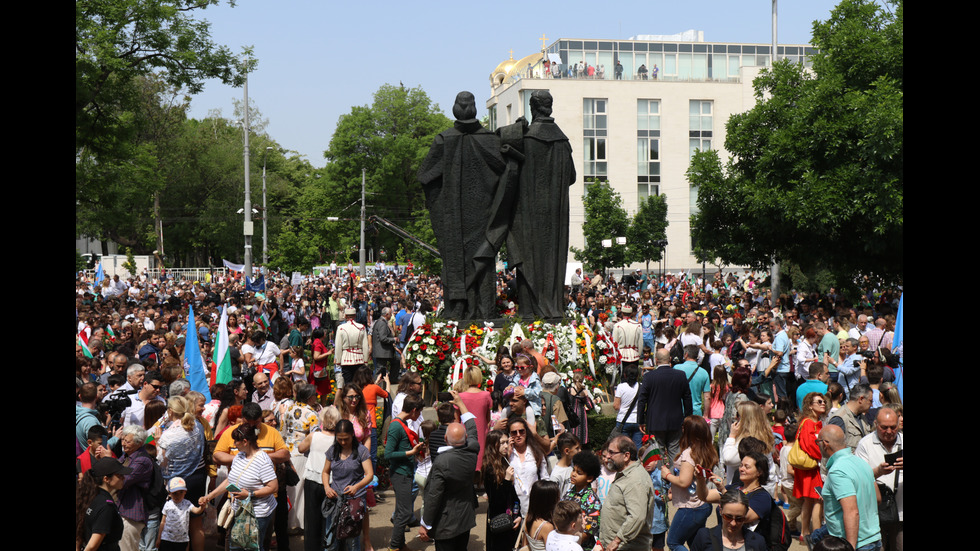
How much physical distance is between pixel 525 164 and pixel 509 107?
54.3 metres

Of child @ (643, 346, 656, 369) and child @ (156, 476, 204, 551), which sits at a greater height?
child @ (643, 346, 656, 369)

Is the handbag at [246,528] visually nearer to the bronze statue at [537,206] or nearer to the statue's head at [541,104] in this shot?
the bronze statue at [537,206]

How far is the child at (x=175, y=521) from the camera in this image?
7391 millimetres

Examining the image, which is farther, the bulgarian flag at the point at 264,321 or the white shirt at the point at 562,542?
the bulgarian flag at the point at 264,321

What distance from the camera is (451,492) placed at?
7168 mm

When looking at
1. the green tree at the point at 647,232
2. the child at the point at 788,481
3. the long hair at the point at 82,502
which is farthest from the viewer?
the green tree at the point at 647,232

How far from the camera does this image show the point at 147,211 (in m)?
63.3

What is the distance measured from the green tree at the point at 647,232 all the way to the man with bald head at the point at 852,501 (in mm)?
43631

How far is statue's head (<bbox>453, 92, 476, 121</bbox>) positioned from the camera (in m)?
14.8

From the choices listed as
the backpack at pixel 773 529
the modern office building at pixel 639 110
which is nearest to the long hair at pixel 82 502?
the backpack at pixel 773 529

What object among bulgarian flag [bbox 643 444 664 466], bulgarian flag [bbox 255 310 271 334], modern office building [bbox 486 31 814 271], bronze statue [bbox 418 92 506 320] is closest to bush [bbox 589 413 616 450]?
bronze statue [bbox 418 92 506 320]

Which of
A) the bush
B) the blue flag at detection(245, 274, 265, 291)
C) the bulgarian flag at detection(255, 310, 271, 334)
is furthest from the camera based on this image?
the blue flag at detection(245, 274, 265, 291)

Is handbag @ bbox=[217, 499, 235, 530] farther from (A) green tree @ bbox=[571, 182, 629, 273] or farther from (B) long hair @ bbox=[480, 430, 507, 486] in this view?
(A) green tree @ bbox=[571, 182, 629, 273]

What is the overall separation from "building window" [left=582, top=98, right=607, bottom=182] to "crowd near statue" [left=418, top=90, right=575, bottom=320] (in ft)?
167
